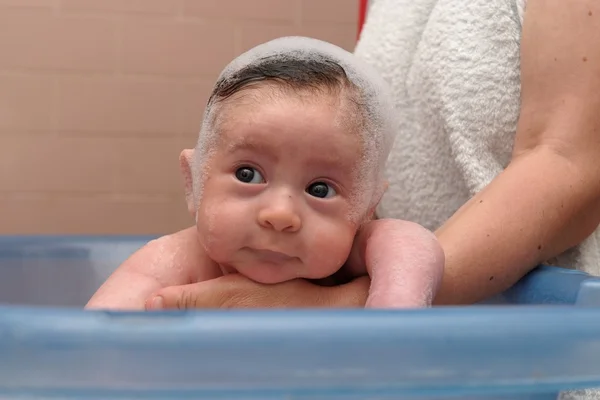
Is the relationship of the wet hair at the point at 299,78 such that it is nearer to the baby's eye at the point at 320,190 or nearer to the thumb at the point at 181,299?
the baby's eye at the point at 320,190

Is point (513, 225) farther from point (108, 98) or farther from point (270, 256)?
point (108, 98)

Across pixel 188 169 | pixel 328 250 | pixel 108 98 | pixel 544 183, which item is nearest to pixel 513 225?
pixel 544 183

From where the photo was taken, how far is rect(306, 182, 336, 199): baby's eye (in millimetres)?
623

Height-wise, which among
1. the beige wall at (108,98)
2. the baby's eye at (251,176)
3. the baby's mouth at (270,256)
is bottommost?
the beige wall at (108,98)

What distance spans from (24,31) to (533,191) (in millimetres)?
1113

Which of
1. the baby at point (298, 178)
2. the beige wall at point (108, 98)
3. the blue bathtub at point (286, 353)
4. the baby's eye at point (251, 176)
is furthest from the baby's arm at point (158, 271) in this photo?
the beige wall at point (108, 98)

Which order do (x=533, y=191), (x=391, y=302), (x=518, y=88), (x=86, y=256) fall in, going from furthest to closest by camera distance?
(x=86, y=256) < (x=518, y=88) < (x=533, y=191) < (x=391, y=302)

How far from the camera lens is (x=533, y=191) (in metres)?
0.71

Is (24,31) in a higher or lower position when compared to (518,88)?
lower

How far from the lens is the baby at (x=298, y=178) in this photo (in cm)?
60

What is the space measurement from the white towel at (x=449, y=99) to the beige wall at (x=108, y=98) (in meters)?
0.61

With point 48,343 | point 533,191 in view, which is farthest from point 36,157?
point 48,343

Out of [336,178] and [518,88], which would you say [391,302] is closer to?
[336,178]

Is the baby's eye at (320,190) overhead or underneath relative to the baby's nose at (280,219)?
overhead
